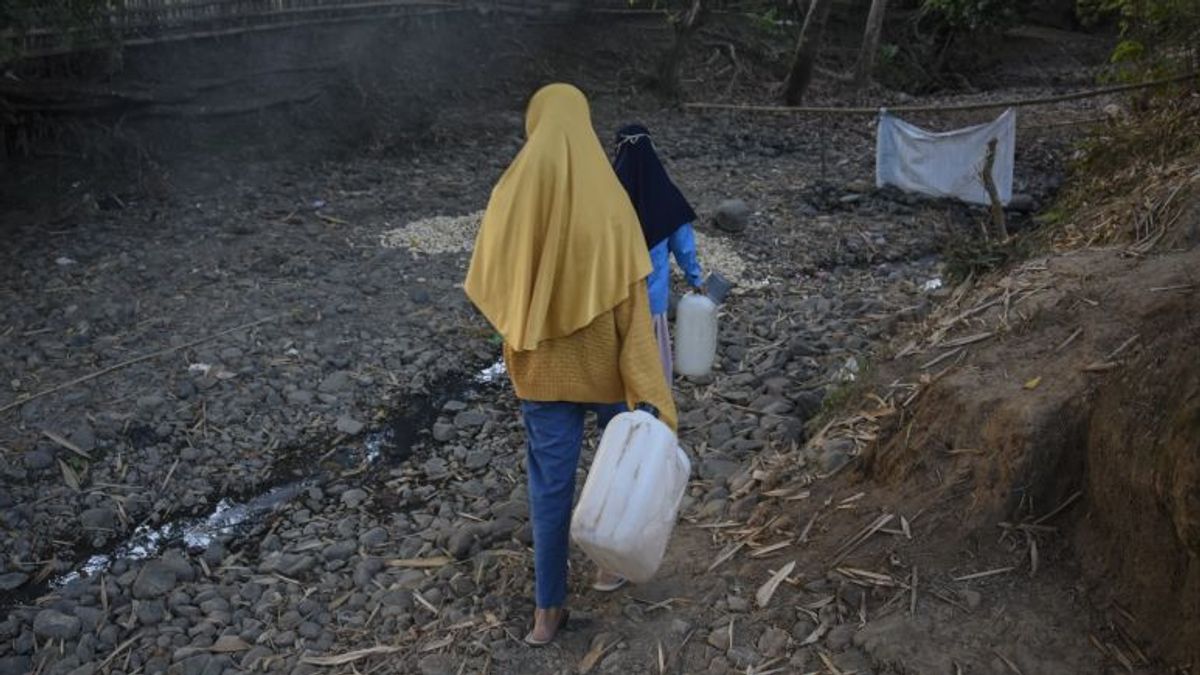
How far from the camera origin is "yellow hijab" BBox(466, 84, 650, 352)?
2943 mm

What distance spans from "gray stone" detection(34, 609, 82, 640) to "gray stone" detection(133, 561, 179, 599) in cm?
27

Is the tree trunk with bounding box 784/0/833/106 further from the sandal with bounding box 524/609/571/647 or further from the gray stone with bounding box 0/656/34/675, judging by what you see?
the gray stone with bounding box 0/656/34/675

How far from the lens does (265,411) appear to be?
5.93 metres

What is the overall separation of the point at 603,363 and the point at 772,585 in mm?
945

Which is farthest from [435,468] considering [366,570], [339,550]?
[366,570]

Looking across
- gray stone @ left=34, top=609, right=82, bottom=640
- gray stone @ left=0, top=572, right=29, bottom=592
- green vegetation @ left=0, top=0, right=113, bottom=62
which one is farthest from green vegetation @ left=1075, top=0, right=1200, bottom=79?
green vegetation @ left=0, top=0, right=113, bottom=62

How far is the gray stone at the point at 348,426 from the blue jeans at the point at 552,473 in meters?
2.75

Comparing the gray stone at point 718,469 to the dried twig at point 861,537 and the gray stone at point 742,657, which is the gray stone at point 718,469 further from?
the gray stone at point 742,657

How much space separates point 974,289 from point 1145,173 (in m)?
1.97

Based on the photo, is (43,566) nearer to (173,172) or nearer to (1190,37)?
(173,172)

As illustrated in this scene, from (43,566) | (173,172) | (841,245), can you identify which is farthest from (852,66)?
(43,566)

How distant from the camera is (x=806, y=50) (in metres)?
13.4

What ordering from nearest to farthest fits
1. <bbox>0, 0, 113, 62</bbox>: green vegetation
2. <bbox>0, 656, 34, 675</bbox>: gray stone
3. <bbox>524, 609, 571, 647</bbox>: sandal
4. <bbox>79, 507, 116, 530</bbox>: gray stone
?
<bbox>524, 609, 571, 647</bbox>: sandal → <bbox>0, 656, 34, 675</bbox>: gray stone → <bbox>79, 507, 116, 530</bbox>: gray stone → <bbox>0, 0, 113, 62</bbox>: green vegetation

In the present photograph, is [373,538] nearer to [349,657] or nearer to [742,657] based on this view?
[349,657]
